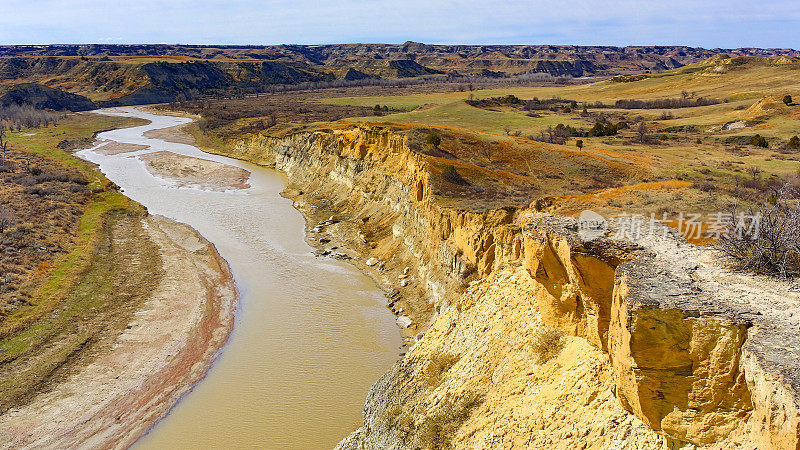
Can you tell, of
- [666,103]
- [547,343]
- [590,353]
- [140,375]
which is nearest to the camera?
[590,353]

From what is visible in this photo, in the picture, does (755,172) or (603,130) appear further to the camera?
(603,130)

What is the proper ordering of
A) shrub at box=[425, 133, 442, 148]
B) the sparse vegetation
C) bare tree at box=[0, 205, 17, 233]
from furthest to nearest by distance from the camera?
the sparse vegetation
shrub at box=[425, 133, 442, 148]
bare tree at box=[0, 205, 17, 233]

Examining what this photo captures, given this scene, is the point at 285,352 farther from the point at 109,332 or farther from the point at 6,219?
the point at 6,219

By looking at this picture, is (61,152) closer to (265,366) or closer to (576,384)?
(265,366)

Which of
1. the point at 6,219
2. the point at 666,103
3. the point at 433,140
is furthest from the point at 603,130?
the point at 6,219

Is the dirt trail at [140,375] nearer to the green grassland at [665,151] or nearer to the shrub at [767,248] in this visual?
the green grassland at [665,151]

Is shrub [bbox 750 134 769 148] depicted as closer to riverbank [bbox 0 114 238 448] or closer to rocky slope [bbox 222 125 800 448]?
rocky slope [bbox 222 125 800 448]

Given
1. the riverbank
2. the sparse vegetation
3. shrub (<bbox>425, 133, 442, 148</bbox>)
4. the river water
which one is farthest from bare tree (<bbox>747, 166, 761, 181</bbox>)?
the sparse vegetation
